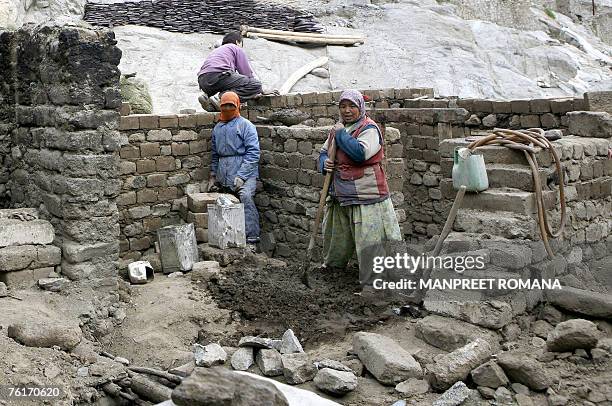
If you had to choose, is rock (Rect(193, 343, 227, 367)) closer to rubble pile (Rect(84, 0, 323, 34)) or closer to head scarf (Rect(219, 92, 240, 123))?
head scarf (Rect(219, 92, 240, 123))

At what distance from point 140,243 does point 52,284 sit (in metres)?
2.70

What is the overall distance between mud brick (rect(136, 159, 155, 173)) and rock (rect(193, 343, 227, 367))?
4.12m

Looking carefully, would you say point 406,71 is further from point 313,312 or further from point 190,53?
point 313,312

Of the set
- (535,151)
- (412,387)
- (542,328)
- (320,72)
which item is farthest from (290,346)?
(320,72)

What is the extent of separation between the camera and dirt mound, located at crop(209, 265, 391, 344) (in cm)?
583

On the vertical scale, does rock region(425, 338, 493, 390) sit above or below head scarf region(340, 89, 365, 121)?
below

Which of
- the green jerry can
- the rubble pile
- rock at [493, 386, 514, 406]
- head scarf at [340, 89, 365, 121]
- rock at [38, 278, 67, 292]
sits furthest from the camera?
the rubble pile

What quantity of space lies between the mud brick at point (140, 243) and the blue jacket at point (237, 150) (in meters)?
1.18

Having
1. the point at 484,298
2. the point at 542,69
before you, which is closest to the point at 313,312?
the point at 484,298

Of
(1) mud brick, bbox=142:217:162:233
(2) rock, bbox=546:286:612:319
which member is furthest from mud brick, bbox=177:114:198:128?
(2) rock, bbox=546:286:612:319

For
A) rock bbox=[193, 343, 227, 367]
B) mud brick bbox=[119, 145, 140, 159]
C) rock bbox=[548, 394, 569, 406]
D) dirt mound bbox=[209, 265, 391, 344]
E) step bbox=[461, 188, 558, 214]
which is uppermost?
step bbox=[461, 188, 558, 214]

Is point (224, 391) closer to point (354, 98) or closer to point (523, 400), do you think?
point (523, 400)

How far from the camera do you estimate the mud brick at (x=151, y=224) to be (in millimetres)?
8531

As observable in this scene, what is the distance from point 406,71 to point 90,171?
12.0 meters
